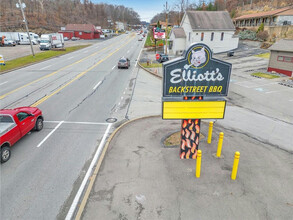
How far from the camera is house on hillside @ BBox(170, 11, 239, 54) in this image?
4250 cm

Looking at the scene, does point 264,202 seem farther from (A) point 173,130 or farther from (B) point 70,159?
(B) point 70,159

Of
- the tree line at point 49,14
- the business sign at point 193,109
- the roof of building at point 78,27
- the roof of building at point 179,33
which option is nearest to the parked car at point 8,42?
the roof of building at point 78,27

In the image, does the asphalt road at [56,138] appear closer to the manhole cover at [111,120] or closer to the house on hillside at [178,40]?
the manhole cover at [111,120]

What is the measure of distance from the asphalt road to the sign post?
465cm

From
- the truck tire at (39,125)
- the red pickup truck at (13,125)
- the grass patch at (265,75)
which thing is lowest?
the grass patch at (265,75)

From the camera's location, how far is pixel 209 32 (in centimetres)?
4281

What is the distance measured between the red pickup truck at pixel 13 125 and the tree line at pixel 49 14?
9306cm

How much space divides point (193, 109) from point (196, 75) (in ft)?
4.68

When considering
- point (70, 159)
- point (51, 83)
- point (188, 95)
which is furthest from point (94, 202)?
point (51, 83)

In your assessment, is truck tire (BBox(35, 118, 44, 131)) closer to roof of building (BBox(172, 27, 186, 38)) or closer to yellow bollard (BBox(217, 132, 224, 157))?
yellow bollard (BBox(217, 132, 224, 157))

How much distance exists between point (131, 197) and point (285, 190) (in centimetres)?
561

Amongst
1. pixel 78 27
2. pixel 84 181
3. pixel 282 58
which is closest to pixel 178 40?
pixel 282 58

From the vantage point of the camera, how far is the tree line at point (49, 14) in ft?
286

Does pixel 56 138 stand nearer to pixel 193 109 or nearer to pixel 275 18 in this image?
pixel 193 109
